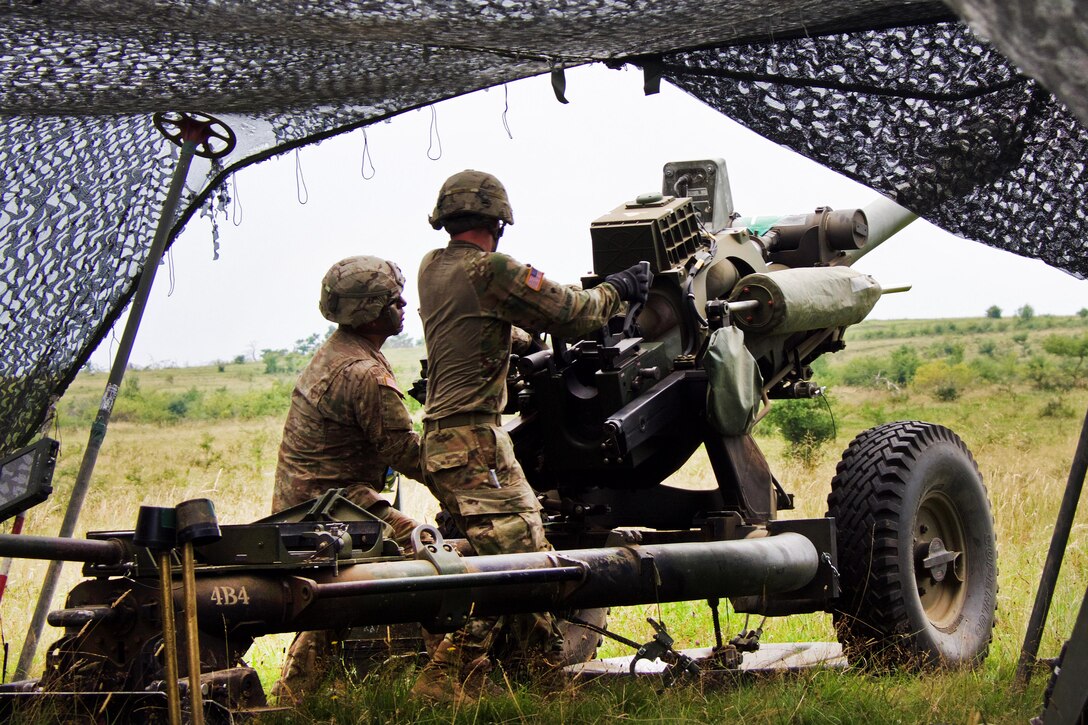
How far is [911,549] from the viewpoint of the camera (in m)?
6.59

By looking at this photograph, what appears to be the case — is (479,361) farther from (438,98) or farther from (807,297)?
(807,297)

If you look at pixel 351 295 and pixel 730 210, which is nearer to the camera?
pixel 351 295

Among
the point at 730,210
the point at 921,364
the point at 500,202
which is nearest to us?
the point at 500,202

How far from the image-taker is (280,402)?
29203mm

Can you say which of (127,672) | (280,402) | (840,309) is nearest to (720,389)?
(840,309)

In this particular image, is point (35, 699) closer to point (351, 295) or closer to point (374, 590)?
point (374, 590)

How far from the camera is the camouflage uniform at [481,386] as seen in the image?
225 inches

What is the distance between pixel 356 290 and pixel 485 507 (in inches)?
47.8

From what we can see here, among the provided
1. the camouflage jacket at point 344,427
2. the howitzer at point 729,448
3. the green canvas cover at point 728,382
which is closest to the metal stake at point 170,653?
the camouflage jacket at point 344,427

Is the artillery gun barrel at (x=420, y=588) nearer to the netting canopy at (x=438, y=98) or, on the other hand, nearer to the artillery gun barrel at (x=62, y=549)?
the artillery gun barrel at (x=62, y=549)

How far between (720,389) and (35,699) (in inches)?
126

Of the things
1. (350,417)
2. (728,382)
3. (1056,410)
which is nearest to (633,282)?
(728,382)

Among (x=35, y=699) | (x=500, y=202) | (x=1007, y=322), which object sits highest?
(x=500, y=202)

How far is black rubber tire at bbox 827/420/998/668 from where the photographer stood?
6434mm
